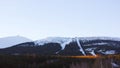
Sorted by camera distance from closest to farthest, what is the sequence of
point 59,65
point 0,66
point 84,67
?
point 0,66 < point 84,67 < point 59,65

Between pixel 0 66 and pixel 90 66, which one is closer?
pixel 0 66

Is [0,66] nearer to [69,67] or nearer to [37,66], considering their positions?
[37,66]

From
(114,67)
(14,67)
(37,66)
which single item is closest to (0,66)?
(14,67)

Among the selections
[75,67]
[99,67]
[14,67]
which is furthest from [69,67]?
[14,67]

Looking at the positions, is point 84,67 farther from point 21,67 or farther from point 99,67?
point 21,67

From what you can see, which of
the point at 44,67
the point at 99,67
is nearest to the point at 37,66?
the point at 44,67

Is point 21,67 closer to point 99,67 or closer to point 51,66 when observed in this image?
point 51,66

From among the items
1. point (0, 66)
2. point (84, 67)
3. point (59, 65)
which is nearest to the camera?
point (0, 66)

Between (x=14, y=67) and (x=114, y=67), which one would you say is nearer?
(x=14, y=67)
